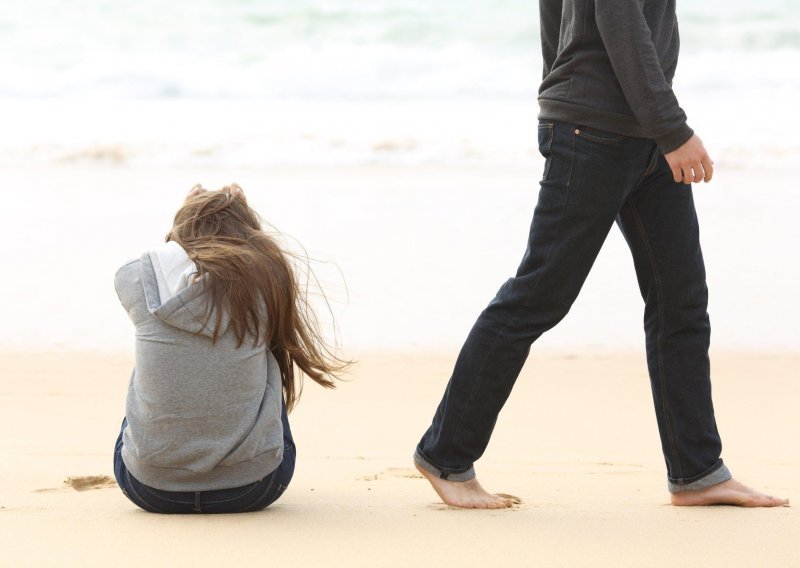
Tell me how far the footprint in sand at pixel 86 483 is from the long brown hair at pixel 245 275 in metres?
0.67

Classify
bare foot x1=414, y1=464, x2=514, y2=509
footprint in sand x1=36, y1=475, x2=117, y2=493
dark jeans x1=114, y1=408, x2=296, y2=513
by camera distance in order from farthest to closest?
1. footprint in sand x1=36, y1=475, x2=117, y2=493
2. bare foot x1=414, y1=464, x2=514, y2=509
3. dark jeans x1=114, y1=408, x2=296, y2=513

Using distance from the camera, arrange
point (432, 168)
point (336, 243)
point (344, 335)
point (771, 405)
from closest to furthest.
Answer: point (771, 405), point (344, 335), point (336, 243), point (432, 168)

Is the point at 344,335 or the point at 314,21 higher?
the point at 314,21

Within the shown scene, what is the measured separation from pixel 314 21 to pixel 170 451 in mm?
13005

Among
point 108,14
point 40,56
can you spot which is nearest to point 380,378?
point 40,56

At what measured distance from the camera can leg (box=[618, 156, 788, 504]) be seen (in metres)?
2.54

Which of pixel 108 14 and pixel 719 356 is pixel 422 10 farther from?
pixel 719 356

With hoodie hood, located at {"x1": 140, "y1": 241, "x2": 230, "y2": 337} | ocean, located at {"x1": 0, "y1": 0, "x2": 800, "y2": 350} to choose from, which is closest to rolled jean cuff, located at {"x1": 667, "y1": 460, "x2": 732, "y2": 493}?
hoodie hood, located at {"x1": 140, "y1": 241, "x2": 230, "y2": 337}

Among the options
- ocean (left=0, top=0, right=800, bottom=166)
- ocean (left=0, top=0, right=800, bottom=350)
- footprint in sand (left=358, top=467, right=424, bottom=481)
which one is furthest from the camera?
ocean (left=0, top=0, right=800, bottom=166)

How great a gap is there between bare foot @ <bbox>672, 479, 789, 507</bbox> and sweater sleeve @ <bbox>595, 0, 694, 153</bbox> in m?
0.87

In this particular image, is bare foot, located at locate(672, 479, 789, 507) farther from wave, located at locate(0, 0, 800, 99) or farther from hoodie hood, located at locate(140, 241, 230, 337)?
wave, located at locate(0, 0, 800, 99)

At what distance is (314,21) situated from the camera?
14.8 m

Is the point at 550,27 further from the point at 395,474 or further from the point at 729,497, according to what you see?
the point at 395,474

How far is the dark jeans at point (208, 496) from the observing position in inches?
96.2
